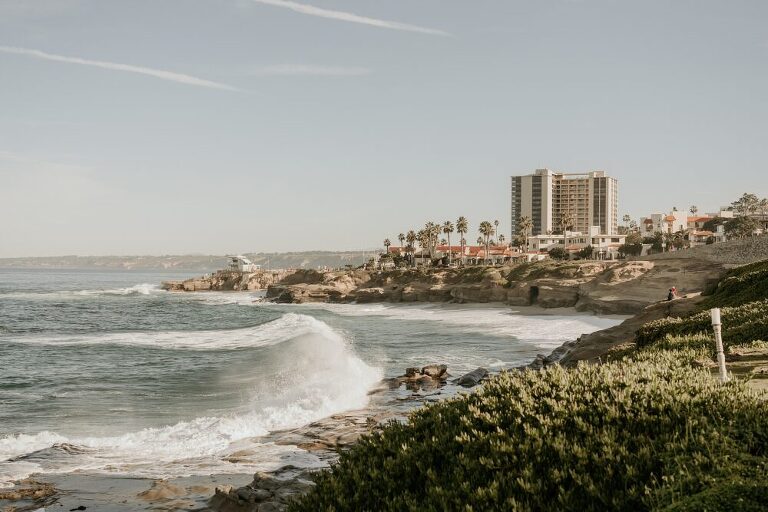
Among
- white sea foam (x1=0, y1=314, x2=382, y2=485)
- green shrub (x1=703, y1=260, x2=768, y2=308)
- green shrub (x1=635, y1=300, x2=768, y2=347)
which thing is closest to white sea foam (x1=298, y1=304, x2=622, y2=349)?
green shrub (x1=703, y1=260, x2=768, y2=308)

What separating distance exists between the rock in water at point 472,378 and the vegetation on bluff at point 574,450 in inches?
731

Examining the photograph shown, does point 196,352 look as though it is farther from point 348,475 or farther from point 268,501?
point 348,475

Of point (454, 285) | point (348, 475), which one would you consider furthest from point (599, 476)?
point (454, 285)

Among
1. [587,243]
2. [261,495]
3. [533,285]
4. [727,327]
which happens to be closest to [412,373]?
[727,327]

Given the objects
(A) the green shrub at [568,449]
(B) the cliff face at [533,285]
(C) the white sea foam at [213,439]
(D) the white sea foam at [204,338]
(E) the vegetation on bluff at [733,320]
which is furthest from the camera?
(B) the cliff face at [533,285]

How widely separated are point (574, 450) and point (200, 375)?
27.7m

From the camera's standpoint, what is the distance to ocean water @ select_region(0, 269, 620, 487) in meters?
18.6

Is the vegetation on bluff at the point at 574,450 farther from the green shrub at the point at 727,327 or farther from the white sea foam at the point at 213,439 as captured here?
the green shrub at the point at 727,327

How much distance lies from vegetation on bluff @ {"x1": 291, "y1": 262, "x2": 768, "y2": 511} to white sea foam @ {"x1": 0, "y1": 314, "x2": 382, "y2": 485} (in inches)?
323

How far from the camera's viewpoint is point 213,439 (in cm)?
2000

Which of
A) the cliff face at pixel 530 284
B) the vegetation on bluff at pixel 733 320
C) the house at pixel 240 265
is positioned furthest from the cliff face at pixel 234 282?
the vegetation on bluff at pixel 733 320

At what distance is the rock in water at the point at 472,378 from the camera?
29141 millimetres

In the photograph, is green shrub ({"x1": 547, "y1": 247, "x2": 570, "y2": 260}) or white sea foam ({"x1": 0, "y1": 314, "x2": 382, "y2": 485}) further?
→ green shrub ({"x1": 547, "y1": 247, "x2": 570, "y2": 260})

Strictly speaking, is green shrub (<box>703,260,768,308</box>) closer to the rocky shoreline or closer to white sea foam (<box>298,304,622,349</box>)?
white sea foam (<box>298,304,622,349</box>)
